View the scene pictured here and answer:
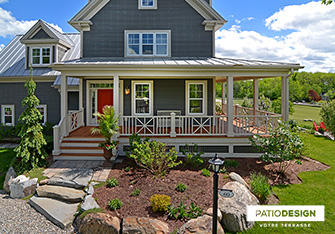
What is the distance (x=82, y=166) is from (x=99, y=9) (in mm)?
8843

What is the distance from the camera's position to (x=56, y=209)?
6117 mm

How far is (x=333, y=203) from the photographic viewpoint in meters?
6.51

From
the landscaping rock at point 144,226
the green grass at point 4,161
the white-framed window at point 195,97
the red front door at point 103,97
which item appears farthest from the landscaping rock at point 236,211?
the red front door at point 103,97

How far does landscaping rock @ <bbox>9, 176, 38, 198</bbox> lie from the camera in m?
6.97

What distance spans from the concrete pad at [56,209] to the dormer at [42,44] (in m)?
10.6

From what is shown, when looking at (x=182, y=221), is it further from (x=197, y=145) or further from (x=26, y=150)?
(x=26, y=150)

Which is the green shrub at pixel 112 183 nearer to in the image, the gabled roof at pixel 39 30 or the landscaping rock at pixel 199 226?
the landscaping rock at pixel 199 226

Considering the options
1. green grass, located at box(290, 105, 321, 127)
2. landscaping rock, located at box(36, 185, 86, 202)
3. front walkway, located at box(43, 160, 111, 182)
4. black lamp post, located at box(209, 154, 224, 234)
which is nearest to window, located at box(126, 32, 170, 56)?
front walkway, located at box(43, 160, 111, 182)

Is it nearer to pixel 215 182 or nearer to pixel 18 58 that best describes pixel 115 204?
pixel 215 182

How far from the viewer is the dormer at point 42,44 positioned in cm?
1430

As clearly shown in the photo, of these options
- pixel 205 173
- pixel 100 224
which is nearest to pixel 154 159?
pixel 205 173

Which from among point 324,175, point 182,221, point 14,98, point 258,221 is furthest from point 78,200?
point 14,98

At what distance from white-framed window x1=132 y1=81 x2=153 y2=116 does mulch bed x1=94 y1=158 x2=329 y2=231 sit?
3953 mm

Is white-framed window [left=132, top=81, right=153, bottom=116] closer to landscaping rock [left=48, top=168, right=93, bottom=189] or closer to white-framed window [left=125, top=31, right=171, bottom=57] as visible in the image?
Answer: white-framed window [left=125, top=31, right=171, bottom=57]
